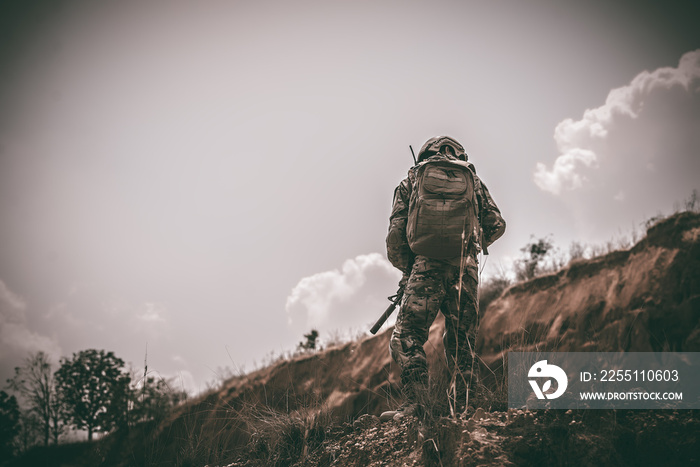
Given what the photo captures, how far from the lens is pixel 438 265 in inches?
125

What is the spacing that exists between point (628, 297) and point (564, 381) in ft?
14.1

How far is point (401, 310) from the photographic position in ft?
10.3

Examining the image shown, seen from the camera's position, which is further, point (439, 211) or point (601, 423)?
point (439, 211)

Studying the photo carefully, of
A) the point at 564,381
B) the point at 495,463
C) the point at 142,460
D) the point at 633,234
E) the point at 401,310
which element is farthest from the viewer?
the point at 633,234

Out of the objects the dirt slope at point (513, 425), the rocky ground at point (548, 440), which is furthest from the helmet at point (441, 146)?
the rocky ground at point (548, 440)

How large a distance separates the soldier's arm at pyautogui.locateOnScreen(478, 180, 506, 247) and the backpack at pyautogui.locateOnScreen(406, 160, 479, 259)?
1.38 ft

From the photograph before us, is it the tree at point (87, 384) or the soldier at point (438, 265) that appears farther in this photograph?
the tree at point (87, 384)

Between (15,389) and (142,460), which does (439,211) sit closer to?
(142,460)

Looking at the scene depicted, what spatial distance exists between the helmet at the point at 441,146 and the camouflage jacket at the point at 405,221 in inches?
5.9

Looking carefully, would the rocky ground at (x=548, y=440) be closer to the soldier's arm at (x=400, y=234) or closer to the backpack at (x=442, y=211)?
the backpack at (x=442, y=211)

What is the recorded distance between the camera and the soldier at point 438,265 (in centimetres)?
294

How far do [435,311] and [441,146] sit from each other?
4.23ft

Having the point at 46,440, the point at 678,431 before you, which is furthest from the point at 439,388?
the point at 46,440

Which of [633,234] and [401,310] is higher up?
[633,234]
